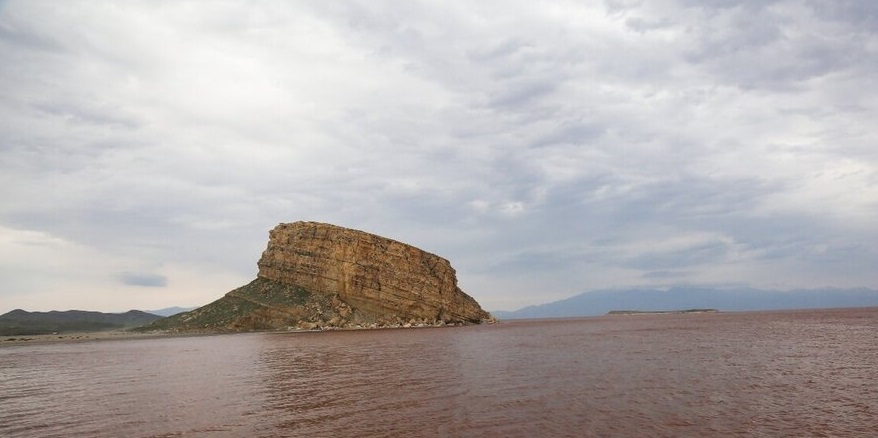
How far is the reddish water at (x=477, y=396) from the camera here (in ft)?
57.3

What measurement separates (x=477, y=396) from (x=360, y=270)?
89.5 meters

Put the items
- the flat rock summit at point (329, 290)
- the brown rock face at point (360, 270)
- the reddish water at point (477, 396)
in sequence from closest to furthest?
the reddish water at point (477, 396) < the flat rock summit at point (329, 290) < the brown rock face at point (360, 270)

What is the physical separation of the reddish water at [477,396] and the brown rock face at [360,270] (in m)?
69.6

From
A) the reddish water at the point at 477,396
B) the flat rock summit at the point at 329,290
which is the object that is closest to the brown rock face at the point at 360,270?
the flat rock summit at the point at 329,290

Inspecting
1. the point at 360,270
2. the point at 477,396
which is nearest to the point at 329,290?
the point at 360,270

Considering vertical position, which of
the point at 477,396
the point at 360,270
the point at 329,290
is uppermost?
the point at 360,270

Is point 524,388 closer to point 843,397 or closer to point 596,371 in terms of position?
point 596,371

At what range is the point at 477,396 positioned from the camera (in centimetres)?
2295

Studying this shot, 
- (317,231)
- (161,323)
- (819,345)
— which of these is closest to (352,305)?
(317,231)

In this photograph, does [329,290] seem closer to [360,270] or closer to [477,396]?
[360,270]

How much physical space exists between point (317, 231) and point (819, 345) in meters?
92.8

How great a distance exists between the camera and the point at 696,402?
2031 cm

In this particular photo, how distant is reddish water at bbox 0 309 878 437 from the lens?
17.5 meters

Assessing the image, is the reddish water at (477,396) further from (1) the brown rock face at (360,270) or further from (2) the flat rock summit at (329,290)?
(1) the brown rock face at (360,270)
